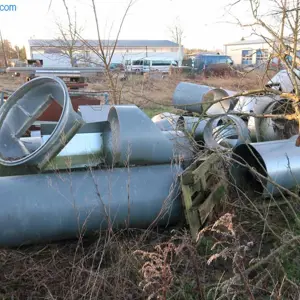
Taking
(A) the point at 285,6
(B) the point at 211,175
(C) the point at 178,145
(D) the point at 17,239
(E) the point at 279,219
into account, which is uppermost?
(A) the point at 285,6

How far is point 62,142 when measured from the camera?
283cm

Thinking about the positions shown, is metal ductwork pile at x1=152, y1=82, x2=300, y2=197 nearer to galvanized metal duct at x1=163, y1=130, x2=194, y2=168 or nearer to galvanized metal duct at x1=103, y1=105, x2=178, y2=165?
galvanized metal duct at x1=163, y1=130, x2=194, y2=168

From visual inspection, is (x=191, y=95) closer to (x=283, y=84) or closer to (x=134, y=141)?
(x=283, y=84)

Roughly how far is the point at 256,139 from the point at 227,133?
42 centimetres

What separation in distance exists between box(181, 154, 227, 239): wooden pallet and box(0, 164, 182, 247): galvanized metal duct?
0.42 ft

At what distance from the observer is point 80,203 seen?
279 centimetres

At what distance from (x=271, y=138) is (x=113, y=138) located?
94.2 inches

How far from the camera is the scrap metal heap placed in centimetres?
273

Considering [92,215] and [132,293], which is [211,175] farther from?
[132,293]

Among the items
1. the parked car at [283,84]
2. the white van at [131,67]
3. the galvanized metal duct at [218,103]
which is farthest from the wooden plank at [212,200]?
the white van at [131,67]

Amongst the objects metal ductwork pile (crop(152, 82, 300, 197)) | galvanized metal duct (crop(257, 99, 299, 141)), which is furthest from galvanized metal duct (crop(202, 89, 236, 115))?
galvanized metal duct (crop(257, 99, 299, 141))

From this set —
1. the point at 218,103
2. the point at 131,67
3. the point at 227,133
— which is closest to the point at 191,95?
the point at 218,103

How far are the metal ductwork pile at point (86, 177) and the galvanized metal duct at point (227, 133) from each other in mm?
672

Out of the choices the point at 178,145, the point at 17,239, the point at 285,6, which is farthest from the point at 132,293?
the point at 285,6
